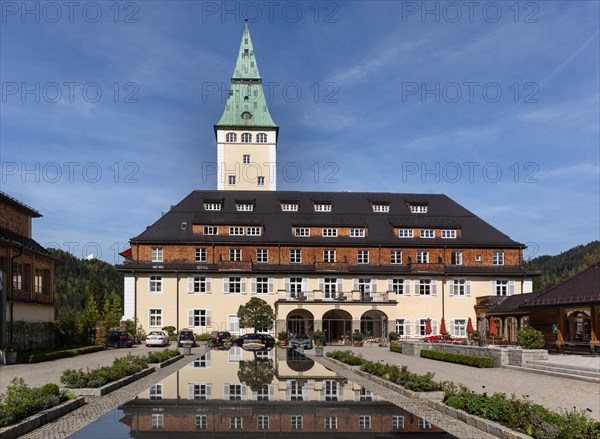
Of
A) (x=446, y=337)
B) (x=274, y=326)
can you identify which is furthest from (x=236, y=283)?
(x=446, y=337)

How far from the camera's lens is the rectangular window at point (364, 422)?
12000mm

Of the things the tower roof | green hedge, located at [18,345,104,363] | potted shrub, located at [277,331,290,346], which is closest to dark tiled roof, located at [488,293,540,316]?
potted shrub, located at [277,331,290,346]

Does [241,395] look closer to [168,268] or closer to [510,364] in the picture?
[510,364]

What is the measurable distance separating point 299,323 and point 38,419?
4401 cm

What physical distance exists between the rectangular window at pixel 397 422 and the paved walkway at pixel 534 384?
2.83 m

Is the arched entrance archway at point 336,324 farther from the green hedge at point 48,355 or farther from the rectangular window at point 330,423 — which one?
the rectangular window at point 330,423

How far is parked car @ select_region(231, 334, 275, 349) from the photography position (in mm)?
46094

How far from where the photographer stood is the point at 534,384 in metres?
21.8

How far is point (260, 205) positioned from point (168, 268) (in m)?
11.5

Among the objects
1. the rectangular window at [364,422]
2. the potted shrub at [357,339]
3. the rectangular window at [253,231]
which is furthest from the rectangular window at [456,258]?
the rectangular window at [364,422]

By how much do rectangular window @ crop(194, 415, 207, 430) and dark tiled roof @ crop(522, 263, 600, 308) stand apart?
76.9 ft

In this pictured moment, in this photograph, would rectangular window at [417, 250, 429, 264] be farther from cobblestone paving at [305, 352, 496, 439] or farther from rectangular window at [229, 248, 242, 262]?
cobblestone paving at [305, 352, 496, 439]

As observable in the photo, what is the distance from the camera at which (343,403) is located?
1501 cm

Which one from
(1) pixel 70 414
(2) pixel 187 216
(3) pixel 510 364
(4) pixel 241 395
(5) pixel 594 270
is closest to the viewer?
(1) pixel 70 414
